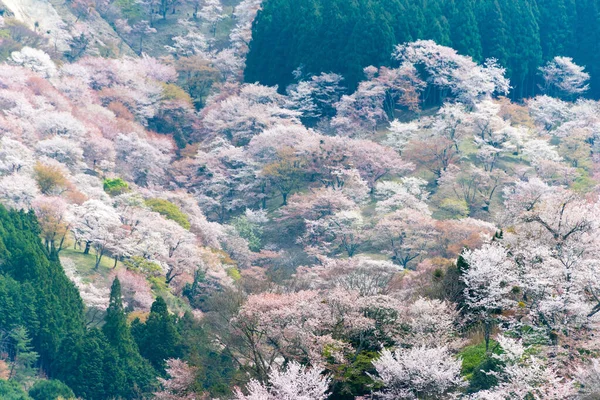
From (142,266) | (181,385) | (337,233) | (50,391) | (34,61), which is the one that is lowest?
(50,391)

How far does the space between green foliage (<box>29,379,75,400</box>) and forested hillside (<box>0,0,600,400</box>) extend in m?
0.16

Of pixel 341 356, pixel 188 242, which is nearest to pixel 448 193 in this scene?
pixel 188 242

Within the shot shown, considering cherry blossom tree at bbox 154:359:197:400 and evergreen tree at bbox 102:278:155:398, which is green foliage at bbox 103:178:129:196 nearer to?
evergreen tree at bbox 102:278:155:398

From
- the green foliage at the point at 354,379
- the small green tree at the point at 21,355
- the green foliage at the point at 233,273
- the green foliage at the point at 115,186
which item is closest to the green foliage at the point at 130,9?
the green foliage at the point at 115,186

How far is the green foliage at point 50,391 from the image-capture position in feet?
126

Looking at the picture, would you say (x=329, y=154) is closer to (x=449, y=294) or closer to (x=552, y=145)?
(x=552, y=145)

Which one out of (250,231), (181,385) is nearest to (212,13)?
(250,231)

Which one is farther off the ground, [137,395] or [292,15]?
[292,15]

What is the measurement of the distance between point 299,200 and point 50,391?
25.4 metres

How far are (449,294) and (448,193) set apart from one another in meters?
29.1

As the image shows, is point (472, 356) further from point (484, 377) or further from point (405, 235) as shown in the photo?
point (405, 235)

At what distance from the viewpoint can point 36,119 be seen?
65.4 metres

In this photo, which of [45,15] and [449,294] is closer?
[449,294]

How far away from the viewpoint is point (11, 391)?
37125 millimetres
